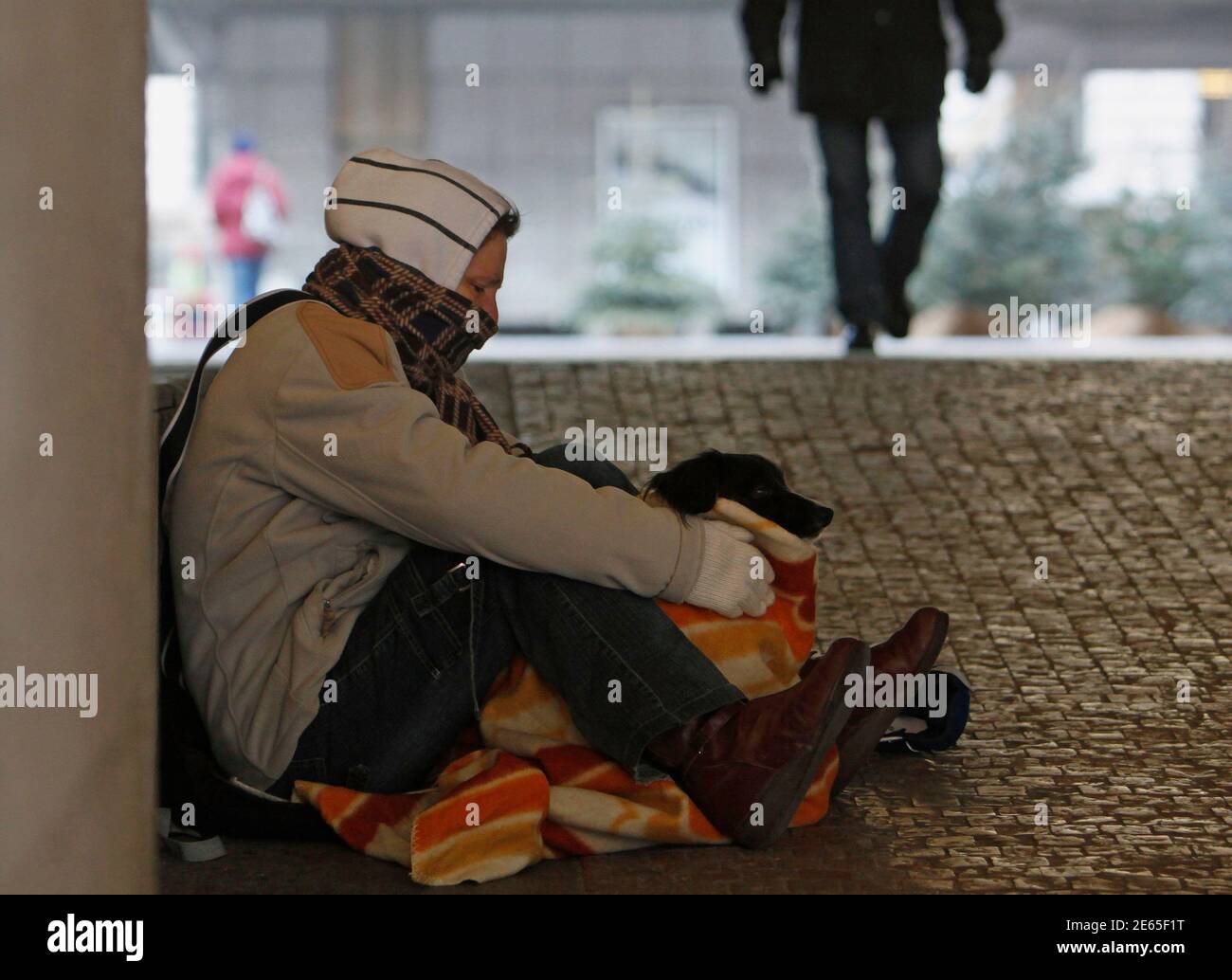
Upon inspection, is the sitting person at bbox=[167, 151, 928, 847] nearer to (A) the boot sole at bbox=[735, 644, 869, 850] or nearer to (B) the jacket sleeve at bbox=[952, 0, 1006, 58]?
(A) the boot sole at bbox=[735, 644, 869, 850]

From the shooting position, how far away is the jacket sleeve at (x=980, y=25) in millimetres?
6652

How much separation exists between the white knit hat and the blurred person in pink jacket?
36.9 feet

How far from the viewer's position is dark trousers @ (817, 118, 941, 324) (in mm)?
6418

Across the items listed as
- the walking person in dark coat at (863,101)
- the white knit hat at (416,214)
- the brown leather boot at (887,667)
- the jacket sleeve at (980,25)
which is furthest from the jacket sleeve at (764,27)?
the brown leather boot at (887,667)

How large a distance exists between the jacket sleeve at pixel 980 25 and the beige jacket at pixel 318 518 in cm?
454

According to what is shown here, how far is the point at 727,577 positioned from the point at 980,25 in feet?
15.0

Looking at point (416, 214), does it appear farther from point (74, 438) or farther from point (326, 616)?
point (74, 438)

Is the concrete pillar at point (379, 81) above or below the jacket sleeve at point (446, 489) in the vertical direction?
above

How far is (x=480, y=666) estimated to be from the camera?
2.78m

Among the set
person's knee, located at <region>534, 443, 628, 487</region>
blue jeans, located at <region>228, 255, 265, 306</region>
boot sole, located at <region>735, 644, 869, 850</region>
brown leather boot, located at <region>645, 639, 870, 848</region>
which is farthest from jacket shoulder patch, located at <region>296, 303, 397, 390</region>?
blue jeans, located at <region>228, 255, 265, 306</region>

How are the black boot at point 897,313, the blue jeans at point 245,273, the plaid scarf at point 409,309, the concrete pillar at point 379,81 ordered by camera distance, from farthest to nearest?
the concrete pillar at point 379,81, the blue jeans at point 245,273, the black boot at point 897,313, the plaid scarf at point 409,309

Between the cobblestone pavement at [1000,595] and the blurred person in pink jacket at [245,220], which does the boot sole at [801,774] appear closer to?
the cobblestone pavement at [1000,595]

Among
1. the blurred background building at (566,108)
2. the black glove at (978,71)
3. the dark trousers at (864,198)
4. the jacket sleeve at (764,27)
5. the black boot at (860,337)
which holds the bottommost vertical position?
the black boot at (860,337)
